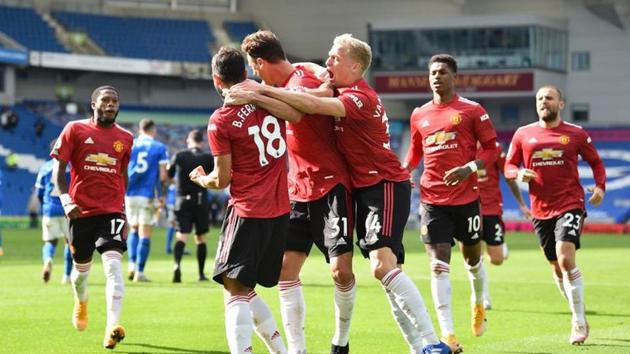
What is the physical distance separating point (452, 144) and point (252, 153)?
12.2 ft

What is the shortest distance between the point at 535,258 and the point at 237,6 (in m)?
42.3

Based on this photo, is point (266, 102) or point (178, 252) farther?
point (178, 252)

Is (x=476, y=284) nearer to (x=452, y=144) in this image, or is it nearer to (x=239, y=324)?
(x=452, y=144)

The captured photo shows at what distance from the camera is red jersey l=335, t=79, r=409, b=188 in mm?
9391

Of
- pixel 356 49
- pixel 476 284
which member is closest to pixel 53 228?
pixel 476 284

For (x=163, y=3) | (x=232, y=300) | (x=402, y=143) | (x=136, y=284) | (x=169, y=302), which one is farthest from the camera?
(x=163, y=3)

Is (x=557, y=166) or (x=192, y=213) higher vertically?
(x=557, y=166)

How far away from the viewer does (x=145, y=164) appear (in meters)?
19.9

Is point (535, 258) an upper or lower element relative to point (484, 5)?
lower

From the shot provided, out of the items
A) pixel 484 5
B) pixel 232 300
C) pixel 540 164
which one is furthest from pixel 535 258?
pixel 484 5

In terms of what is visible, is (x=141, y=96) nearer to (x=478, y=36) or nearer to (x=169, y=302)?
(x=478, y=36)

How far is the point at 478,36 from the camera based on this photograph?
59.4m

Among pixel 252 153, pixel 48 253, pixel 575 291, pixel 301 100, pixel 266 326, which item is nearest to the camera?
pixel 252 153

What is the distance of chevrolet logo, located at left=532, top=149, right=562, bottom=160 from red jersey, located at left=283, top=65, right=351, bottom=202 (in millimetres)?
3571
